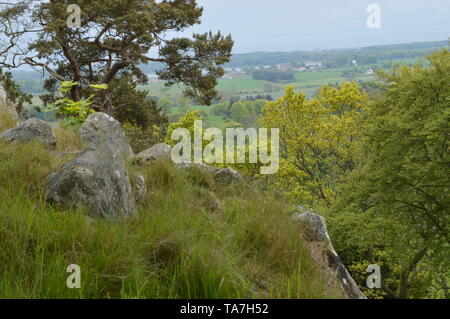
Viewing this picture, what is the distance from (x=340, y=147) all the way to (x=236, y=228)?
25.0 metres

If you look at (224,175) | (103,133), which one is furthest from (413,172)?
Result: (103,133)

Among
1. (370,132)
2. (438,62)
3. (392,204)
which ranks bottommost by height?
(392,204)

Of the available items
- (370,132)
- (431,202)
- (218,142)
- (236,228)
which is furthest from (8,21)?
(431,202)

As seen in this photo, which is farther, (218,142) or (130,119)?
(218,142)

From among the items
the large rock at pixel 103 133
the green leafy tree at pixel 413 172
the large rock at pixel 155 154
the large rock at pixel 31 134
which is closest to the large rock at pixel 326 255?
the large rock at pixel 155 154

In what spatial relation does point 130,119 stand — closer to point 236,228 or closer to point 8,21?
point 8,21

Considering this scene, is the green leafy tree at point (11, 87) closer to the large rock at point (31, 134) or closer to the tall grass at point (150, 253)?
the large rock at point (31, 134)

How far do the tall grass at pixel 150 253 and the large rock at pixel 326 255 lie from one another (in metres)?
0.38

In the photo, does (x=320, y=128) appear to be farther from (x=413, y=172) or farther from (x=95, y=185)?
(x=95, y=185)

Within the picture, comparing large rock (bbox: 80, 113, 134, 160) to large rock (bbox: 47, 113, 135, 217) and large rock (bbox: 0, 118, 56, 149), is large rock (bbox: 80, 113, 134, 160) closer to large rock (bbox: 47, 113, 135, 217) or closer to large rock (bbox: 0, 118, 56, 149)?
large rock (bbox: 0, 118, 56, 149)

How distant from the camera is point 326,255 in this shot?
12.9 feet

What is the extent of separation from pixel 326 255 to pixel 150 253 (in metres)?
2.01
